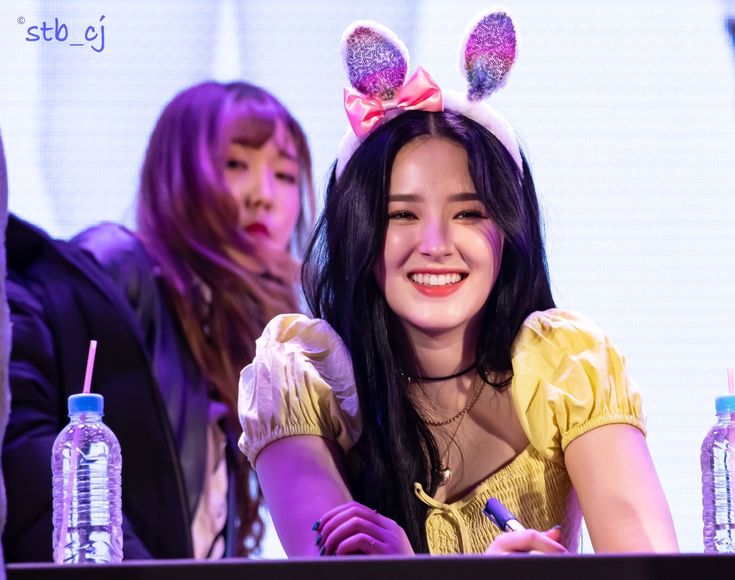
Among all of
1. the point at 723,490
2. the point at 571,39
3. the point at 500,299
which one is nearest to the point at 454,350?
the point at 500,299

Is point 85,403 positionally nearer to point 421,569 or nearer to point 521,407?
point 521,407

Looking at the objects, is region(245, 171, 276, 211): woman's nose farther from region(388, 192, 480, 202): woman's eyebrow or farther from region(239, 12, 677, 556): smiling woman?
region(388, 192, 480, 202): woman's eyebrow

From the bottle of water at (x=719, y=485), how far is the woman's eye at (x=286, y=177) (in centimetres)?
133

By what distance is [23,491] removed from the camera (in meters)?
2.26

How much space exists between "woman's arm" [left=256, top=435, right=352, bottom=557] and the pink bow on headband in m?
0.49

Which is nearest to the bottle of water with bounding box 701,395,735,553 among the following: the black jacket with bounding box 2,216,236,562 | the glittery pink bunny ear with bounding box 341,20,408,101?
the glittery pink bunny ear with bounding box 341,20,408,101

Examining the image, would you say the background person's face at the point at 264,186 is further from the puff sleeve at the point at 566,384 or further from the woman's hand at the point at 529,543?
the woman's hand at the point at 529,543

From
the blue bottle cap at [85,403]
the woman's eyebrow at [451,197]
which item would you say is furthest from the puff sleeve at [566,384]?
the blue bottle cap at [85,403]

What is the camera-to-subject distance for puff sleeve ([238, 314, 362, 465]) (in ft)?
5.60

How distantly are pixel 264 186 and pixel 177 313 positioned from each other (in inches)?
15.3

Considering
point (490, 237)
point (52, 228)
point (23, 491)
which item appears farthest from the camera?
point (52, 228)

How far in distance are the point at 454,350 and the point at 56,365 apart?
100 centimetres

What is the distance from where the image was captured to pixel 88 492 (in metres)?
1.97

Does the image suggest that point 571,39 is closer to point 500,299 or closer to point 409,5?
point 409,5
